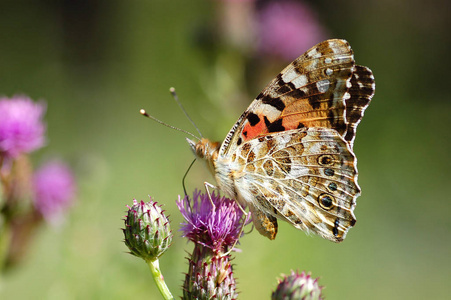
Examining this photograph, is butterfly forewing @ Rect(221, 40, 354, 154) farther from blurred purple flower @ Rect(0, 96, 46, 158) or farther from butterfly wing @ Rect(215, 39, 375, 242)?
blurred purple flower @ Rect(0, 96, 46, 158)

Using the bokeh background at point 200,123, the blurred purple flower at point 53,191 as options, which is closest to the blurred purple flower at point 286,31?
the bokeh background at point 200,123

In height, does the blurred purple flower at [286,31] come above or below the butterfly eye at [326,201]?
above

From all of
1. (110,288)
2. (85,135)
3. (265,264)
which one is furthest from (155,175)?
(110,288)

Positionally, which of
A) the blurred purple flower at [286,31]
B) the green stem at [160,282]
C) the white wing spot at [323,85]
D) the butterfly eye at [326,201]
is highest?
the blurred purple flower at [286,31]

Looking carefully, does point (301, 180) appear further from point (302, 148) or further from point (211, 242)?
point (211, 242)

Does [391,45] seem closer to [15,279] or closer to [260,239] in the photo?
[260,239]

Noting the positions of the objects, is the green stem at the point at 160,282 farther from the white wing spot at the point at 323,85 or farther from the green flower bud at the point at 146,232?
the white wing spot at the point at 323,85

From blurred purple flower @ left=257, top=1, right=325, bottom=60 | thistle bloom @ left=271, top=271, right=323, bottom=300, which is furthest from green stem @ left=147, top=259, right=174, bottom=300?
blurred purple flower @ left=257, top=1, right=325, bottom=60

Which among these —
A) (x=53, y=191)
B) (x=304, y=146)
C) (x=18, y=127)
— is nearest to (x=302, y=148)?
(x=304, y=146)
